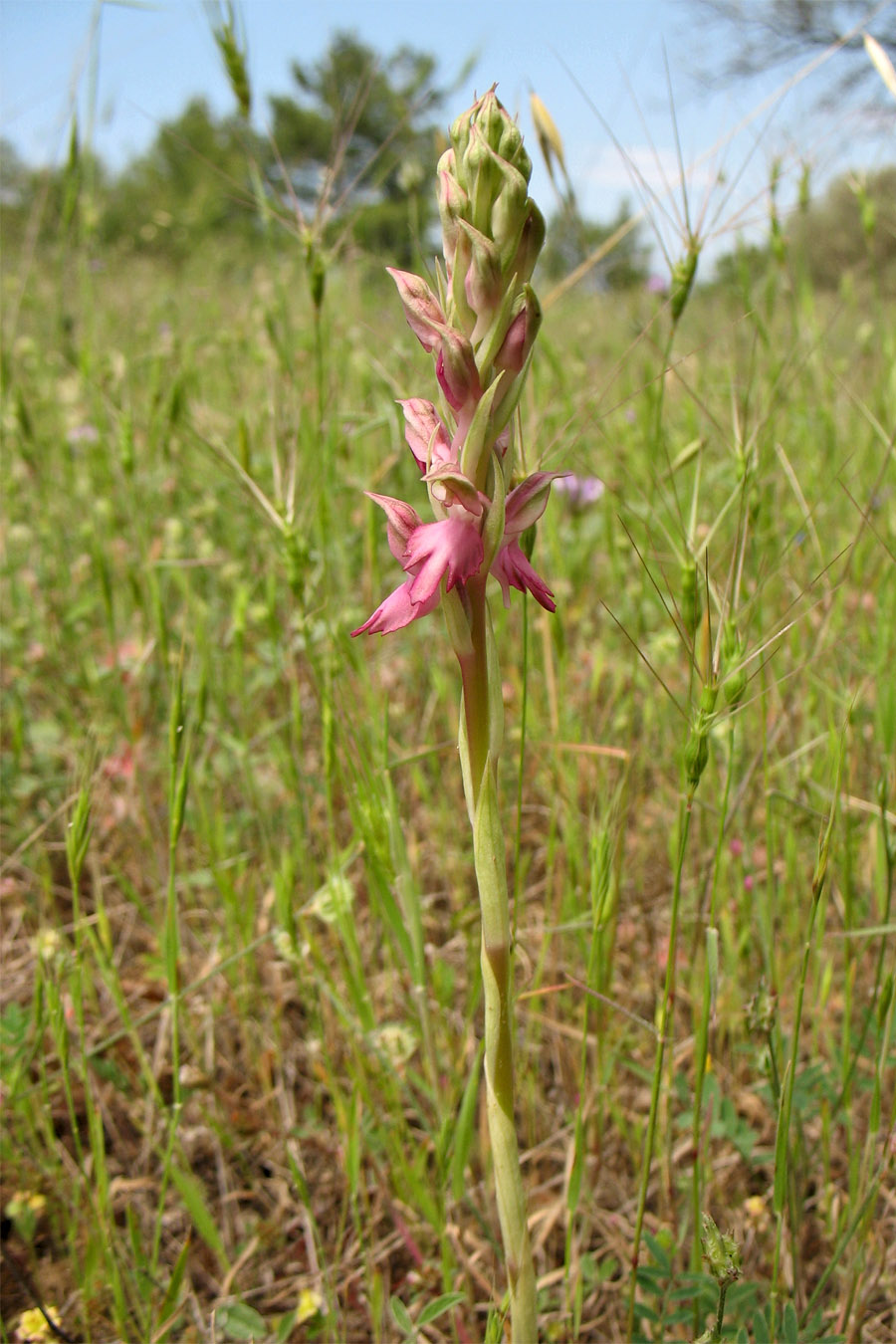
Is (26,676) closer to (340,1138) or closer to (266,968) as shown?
(266,968)

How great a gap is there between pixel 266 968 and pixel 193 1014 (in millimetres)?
151

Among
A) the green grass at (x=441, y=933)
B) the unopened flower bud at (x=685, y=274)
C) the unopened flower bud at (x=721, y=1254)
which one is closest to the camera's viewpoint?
the unopened flower bud at (x=721, y=1254)

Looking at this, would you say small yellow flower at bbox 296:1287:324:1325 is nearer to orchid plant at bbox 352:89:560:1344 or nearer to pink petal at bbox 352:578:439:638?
orchid plant at bbox 352:89:560:1344

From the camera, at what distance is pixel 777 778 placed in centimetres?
177

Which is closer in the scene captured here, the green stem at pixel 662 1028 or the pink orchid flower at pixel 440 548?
the pink orchid flower at pixel 440 548

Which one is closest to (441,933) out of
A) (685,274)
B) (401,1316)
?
(401,1316)

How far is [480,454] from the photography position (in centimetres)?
65

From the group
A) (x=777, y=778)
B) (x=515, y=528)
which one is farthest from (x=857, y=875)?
(x=515, y=528)

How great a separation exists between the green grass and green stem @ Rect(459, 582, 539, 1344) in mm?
156

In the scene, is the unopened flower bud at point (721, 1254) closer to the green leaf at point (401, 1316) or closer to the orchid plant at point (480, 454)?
the orchid plant at point (480, 454)

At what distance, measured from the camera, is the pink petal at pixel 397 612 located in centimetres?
66

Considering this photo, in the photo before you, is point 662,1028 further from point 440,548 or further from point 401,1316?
point 440,548

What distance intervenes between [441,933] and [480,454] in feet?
4.52

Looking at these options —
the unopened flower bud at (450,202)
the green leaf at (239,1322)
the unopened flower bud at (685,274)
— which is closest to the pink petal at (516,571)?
the unopened flower bud at (450,202)
